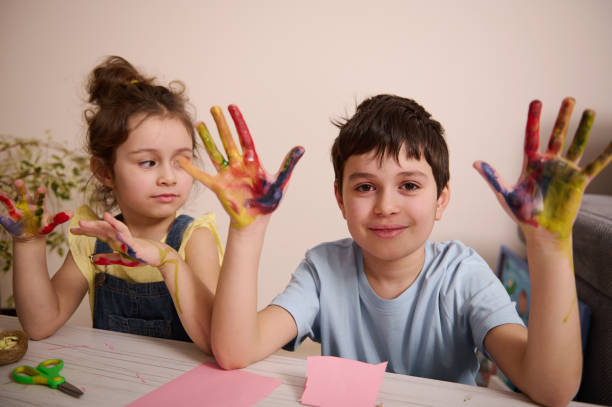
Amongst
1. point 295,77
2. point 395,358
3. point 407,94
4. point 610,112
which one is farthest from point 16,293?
point 610,112

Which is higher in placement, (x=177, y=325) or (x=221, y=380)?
(x=221, y=380)

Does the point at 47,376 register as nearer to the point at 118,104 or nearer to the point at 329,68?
the point at 118,104

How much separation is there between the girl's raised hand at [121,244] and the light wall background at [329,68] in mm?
1091

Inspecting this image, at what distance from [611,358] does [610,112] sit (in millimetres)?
1177

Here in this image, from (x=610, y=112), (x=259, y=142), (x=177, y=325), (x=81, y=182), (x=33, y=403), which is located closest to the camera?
(x=33, y=403)


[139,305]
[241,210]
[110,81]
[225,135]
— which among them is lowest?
[139,305]

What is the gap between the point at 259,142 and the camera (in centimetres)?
197

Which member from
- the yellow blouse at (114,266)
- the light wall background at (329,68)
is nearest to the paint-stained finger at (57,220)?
the yellow blouse at (114,266)

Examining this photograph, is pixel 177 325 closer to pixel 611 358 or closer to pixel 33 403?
pixel 33 403

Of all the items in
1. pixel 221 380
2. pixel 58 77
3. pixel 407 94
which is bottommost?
pixel 221 380

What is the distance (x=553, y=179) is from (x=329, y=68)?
4.82 feet

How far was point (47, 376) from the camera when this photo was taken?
0.59m

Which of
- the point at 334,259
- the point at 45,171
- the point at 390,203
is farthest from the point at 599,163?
the point at 45,171

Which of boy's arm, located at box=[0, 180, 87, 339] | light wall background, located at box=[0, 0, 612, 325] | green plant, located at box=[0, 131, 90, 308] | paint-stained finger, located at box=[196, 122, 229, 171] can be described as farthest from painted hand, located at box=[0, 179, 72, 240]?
green plant, located at box=[0, 131, 90, 308]
